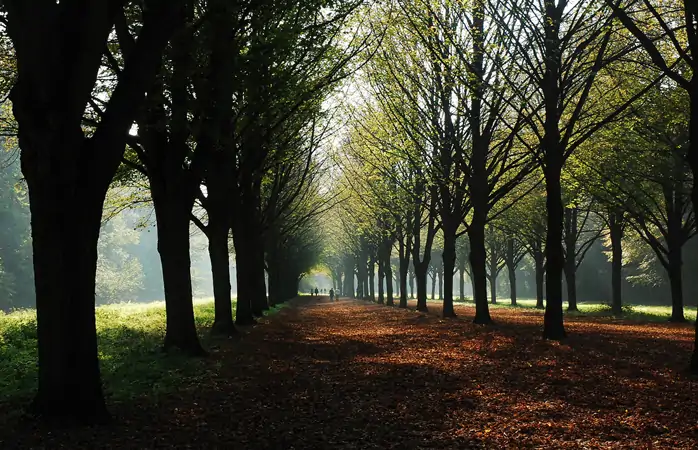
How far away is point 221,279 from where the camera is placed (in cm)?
1658

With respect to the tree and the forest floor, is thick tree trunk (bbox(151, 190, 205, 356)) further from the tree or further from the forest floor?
the tree

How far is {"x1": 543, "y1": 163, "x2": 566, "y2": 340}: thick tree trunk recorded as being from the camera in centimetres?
1463

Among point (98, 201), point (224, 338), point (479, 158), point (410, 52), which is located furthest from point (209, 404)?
point (410, 52)

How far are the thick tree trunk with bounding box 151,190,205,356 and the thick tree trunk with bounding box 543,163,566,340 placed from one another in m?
8.99

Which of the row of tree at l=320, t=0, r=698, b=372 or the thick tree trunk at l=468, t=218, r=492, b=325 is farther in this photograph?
the thick tree trunk at l=468, t=218, r=492, b=325

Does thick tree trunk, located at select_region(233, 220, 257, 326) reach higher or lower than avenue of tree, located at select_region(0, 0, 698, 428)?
lower

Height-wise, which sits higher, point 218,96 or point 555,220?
point 218,96

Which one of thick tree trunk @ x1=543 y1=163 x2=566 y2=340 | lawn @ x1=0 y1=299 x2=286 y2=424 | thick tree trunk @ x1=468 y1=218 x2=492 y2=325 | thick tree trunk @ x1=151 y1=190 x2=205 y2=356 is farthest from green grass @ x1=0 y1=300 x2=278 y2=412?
thick tree trunk @ x1=468 y1=218 x2=492 y2=325

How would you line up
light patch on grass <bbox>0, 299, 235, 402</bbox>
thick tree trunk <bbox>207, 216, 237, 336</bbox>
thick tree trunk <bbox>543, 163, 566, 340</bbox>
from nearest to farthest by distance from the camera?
light patch on grass <bbox>0, 299, 235, 402</bbox> → thick tree trunk <bbox>543, 163, 566, 340</bbox> → thick tree trunk <bbox>207, 216, 237, 336</bbox>

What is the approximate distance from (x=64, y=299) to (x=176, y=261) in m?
5.93

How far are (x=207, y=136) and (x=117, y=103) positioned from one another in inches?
205

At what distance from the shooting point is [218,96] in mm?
11289

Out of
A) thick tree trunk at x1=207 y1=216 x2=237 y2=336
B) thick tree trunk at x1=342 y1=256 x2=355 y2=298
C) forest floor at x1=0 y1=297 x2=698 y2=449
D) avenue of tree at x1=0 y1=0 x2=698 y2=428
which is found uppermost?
avenue of tree at x1=0 y1=0 x2=698 y2=428

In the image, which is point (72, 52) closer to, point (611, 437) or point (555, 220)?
point (611, 437)
